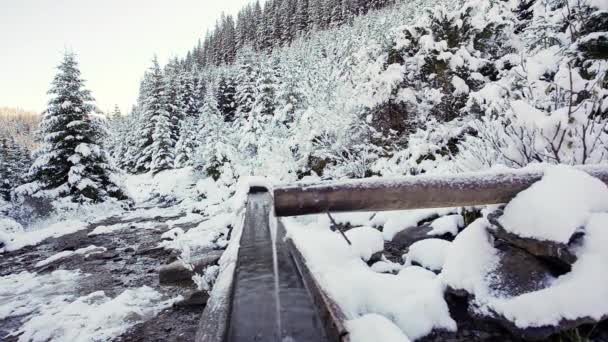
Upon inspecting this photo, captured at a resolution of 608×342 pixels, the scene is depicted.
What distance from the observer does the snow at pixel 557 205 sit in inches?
85.3

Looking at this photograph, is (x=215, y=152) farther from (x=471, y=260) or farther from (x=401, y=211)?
(x=471, y=260)

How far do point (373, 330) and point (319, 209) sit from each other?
82 cm

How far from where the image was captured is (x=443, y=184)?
2391mm

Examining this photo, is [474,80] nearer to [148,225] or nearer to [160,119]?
[148,225]

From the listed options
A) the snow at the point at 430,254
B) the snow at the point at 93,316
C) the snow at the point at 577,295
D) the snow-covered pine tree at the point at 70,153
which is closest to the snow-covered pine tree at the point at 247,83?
the snow-covered pine tree at the point at 70,153

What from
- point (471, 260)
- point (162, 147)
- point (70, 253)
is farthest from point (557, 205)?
point (162, 147)

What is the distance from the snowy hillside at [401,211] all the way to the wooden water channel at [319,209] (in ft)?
0.21

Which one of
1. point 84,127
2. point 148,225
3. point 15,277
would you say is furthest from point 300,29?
point 15,277

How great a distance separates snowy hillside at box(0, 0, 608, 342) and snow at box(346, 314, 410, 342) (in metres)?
0.01

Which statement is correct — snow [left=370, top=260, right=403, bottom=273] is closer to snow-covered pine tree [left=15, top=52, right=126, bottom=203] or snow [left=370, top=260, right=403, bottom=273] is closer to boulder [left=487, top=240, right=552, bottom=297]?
boulder [left=487, top=240, right=552, bottom=297]

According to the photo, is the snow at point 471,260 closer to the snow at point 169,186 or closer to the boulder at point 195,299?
the boulder at point 195,299

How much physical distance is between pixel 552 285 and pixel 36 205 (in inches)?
695

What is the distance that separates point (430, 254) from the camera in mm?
3342

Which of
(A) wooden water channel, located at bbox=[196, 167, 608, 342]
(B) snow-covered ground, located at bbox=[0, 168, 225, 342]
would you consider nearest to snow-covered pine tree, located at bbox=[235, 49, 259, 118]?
(B) snow-covered ground, located at bbox=[0, 168, 225, 342]
